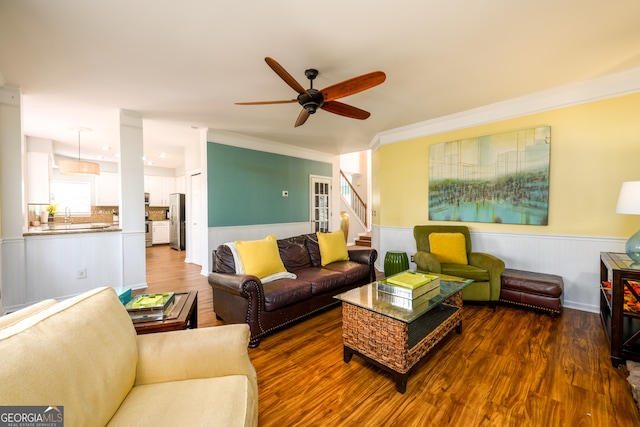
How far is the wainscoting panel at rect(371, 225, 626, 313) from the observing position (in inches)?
119

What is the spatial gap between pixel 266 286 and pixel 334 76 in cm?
230

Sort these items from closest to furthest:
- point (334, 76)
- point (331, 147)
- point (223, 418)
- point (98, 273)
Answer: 1. point (223, 418)
2. point (334, 76)
3. point (98, 273)
4. point (331, 147)

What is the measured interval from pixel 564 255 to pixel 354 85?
10.9 feet

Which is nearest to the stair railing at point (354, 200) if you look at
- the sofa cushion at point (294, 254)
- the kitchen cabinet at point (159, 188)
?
the sofa cushion at point (294, 254)

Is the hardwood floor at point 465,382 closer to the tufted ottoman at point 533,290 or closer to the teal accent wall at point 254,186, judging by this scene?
the tufted ottoman at point 533,290

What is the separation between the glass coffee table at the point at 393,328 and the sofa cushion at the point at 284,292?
0.62 m

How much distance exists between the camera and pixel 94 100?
11.1ft

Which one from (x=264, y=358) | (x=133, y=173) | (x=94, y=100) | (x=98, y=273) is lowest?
(x=264, y=358)

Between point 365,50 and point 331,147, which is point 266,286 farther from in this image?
point 331,147

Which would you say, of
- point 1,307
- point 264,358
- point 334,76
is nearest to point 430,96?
point 334,76

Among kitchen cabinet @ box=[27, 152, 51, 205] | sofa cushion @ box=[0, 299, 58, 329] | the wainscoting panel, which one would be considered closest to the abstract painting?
the wainscoting panel

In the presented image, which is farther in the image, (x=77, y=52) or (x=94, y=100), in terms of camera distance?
(x=94, y=100)

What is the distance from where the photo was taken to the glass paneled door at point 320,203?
21.0 ft

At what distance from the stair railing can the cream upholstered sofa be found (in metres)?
7.38
